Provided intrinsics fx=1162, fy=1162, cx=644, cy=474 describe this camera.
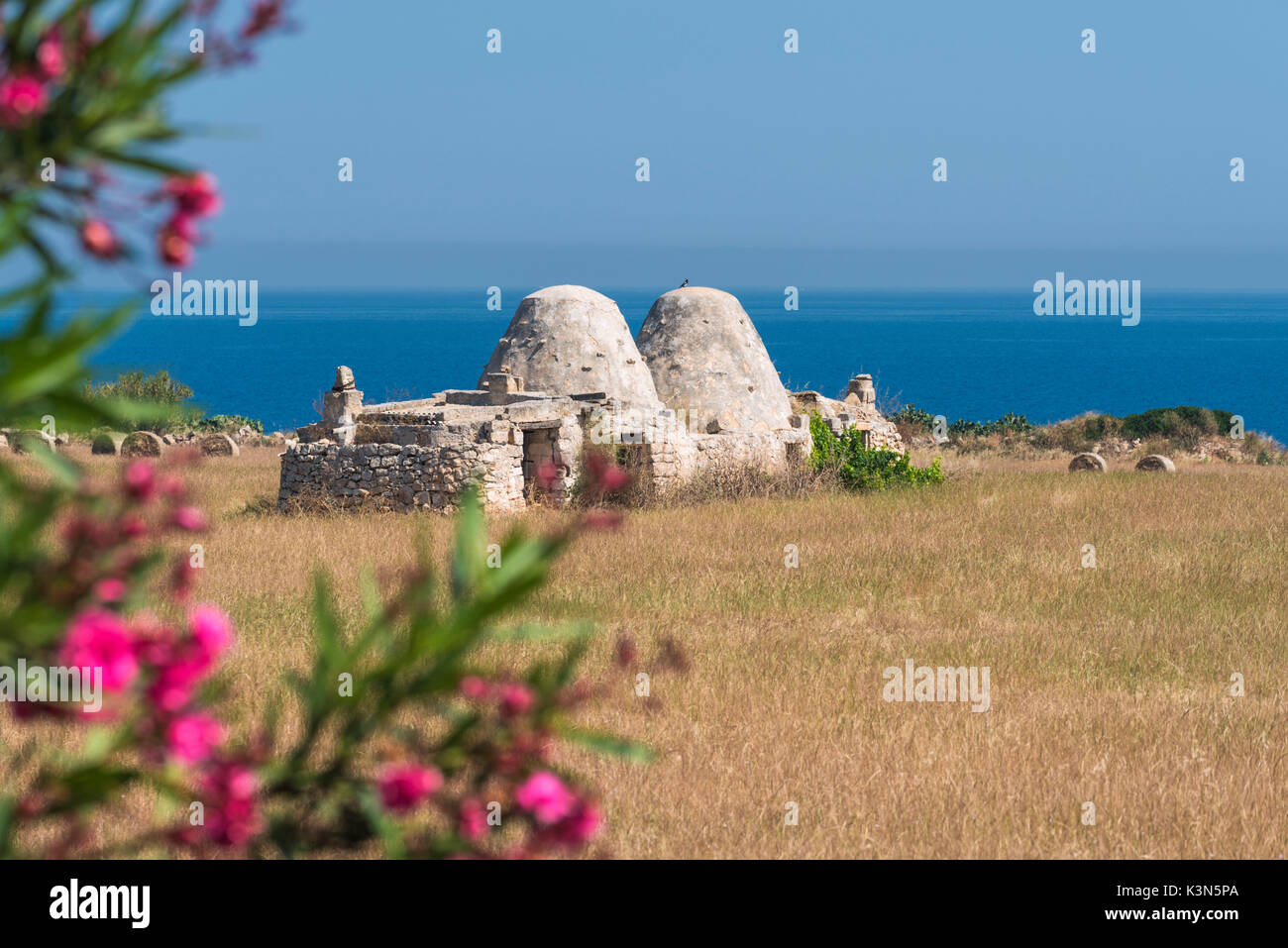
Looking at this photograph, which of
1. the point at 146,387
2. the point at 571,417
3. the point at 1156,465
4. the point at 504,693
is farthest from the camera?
the point at 146,387

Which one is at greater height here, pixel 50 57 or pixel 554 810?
pixel 50 57

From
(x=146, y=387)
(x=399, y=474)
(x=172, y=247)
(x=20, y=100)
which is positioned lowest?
(x=172, y=247)

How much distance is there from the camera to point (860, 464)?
821 inches

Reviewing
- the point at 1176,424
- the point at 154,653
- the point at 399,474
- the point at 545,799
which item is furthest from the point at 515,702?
the point at 1176,424

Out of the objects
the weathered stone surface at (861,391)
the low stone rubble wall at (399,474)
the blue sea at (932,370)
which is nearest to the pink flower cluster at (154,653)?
the low stone rubble wall at (399,474)

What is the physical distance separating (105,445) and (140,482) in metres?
27.7

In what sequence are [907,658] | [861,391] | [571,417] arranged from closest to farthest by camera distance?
[907,658], [571,417], [861,391]

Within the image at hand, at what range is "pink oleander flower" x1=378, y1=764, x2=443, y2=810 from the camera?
1568 millimetres

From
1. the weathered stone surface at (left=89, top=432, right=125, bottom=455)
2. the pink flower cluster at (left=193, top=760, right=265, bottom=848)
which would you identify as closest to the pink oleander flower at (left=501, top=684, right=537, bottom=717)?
the pink flower cluster at (left=193, top=760, right=265, bottom=848)

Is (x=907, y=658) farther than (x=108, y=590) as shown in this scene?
Yes

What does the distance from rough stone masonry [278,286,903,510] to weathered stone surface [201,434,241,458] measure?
870 cm

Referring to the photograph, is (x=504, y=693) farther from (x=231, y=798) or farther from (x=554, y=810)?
(x=231, y=798)

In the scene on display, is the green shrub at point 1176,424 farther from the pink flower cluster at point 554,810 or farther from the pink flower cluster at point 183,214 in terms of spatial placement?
the pink flower cluster at point 183,214

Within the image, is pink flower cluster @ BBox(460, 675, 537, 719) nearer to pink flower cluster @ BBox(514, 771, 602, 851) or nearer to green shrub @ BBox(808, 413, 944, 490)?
pink flower cluster @ BBox(514, 771, 602, 851)
